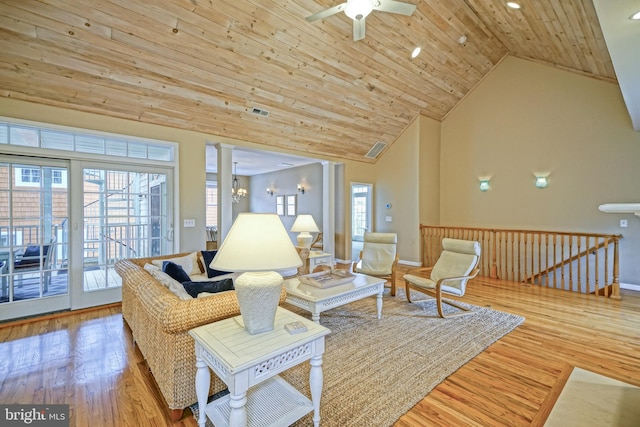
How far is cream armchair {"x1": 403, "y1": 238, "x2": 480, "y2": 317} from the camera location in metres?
3.51

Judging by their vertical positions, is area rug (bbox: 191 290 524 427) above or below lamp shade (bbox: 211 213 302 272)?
below

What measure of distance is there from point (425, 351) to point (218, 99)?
4.10 m

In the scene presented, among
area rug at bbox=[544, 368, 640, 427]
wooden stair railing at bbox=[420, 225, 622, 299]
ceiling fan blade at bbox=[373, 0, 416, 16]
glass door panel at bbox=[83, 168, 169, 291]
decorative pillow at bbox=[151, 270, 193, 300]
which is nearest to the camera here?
area rug at bbox=[544, 368, 640, 427]

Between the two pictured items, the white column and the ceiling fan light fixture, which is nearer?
the ceiling fan light fixture

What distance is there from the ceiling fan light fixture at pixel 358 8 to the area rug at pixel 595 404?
3.42m

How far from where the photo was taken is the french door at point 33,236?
327 cm

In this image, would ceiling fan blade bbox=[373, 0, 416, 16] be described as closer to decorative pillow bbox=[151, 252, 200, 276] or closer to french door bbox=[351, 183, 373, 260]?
decorative pillow bbox=[151, 252, 200, 276]

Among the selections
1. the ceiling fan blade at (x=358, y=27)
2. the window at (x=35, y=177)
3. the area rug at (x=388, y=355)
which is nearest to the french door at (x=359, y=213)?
the area rug at (x=388, y=355)

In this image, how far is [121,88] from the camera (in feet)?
11.4

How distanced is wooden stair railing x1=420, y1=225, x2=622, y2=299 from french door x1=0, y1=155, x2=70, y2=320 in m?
6.36

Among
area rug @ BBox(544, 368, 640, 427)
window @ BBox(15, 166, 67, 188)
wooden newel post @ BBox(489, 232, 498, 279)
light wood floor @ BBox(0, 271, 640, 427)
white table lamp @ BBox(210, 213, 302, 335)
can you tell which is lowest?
light wood floor @ BBox(0, 271, 640, 427)

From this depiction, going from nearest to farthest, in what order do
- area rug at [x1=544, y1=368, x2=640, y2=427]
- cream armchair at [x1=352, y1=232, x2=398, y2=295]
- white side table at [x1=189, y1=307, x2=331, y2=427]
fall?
white side table at [x1=189, y1=307, x2=331, y2=427], area rug at [x1=544, y1=368, x2=640, y2=427], cream armchair at [x1=352, y1=232, x2=398, y2=295]

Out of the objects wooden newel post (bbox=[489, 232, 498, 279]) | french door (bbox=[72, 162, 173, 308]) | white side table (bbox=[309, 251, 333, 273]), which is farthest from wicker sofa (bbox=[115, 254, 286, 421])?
wooden newel post (bbox=[489, 232, 498, 279])

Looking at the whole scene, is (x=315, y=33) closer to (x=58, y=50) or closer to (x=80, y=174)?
(x=58, y=50)
